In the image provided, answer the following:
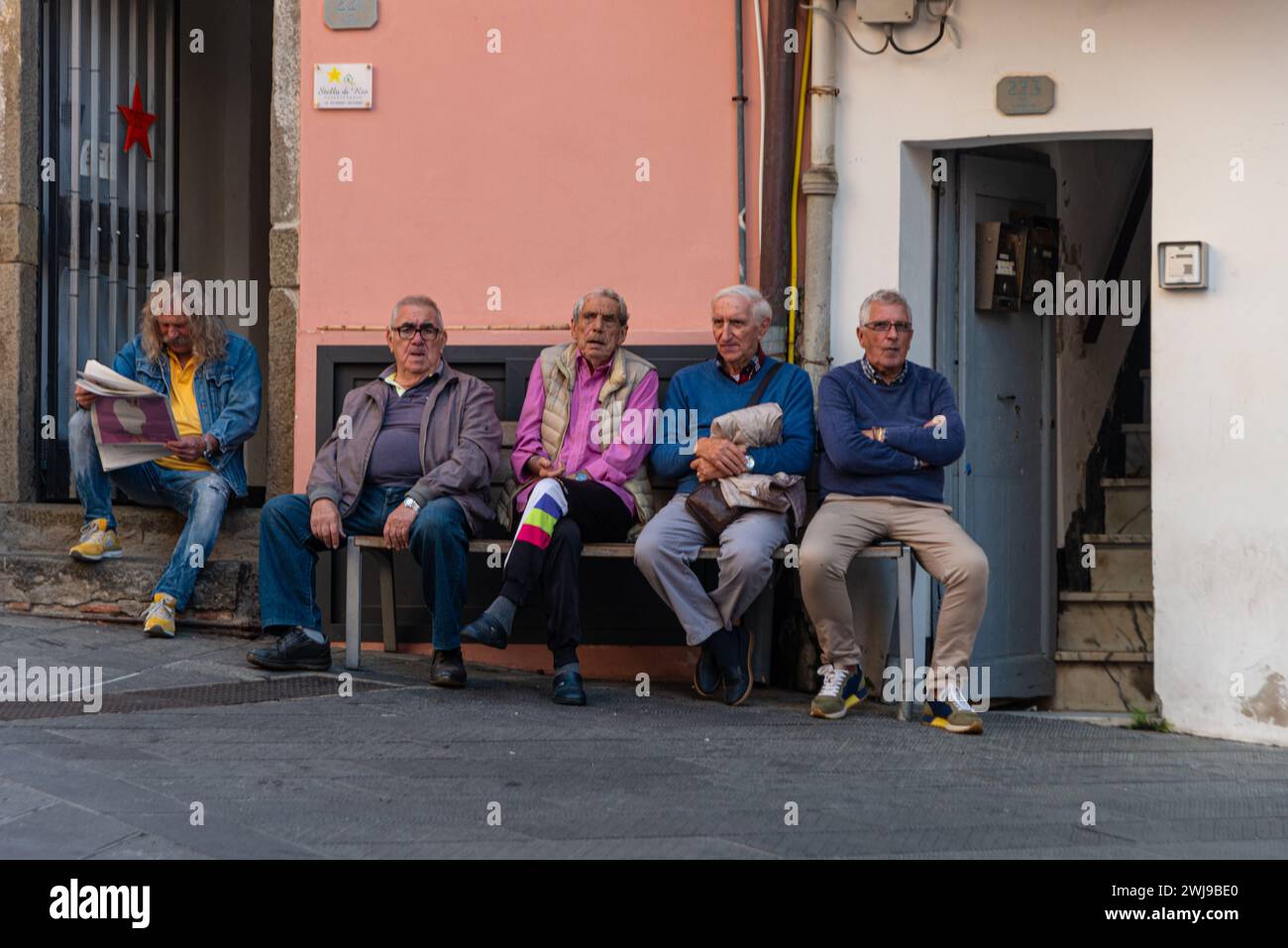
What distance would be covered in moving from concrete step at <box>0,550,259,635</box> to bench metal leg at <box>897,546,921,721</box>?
294cm

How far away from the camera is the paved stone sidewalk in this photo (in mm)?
4406

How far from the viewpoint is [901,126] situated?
730cm

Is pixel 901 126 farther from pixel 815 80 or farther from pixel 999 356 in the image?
pixel 999 356

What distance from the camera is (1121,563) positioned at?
9.02 m

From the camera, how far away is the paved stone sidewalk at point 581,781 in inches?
173

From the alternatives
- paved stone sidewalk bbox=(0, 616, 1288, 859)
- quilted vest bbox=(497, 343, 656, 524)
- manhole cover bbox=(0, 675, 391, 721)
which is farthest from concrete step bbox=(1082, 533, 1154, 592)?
manhole cover bbox=(0, 675, 391, 721)

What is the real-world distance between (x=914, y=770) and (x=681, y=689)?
1.82 m

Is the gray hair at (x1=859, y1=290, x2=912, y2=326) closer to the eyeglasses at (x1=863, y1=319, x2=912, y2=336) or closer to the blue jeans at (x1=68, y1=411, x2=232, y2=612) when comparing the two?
the eyeglasses at (x1=863, y1=319, x2=912, y2=336)

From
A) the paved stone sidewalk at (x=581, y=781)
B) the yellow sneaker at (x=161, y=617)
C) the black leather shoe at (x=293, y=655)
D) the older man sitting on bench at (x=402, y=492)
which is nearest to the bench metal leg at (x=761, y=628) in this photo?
the paved stone sidewalk at (x=581, y=781)

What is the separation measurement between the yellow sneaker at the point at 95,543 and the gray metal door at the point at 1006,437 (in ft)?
12.5

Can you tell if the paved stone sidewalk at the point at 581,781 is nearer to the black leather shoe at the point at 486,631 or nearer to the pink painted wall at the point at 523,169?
the black leather shoe at the point at 486,631

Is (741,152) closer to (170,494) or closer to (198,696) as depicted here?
(170,494)
